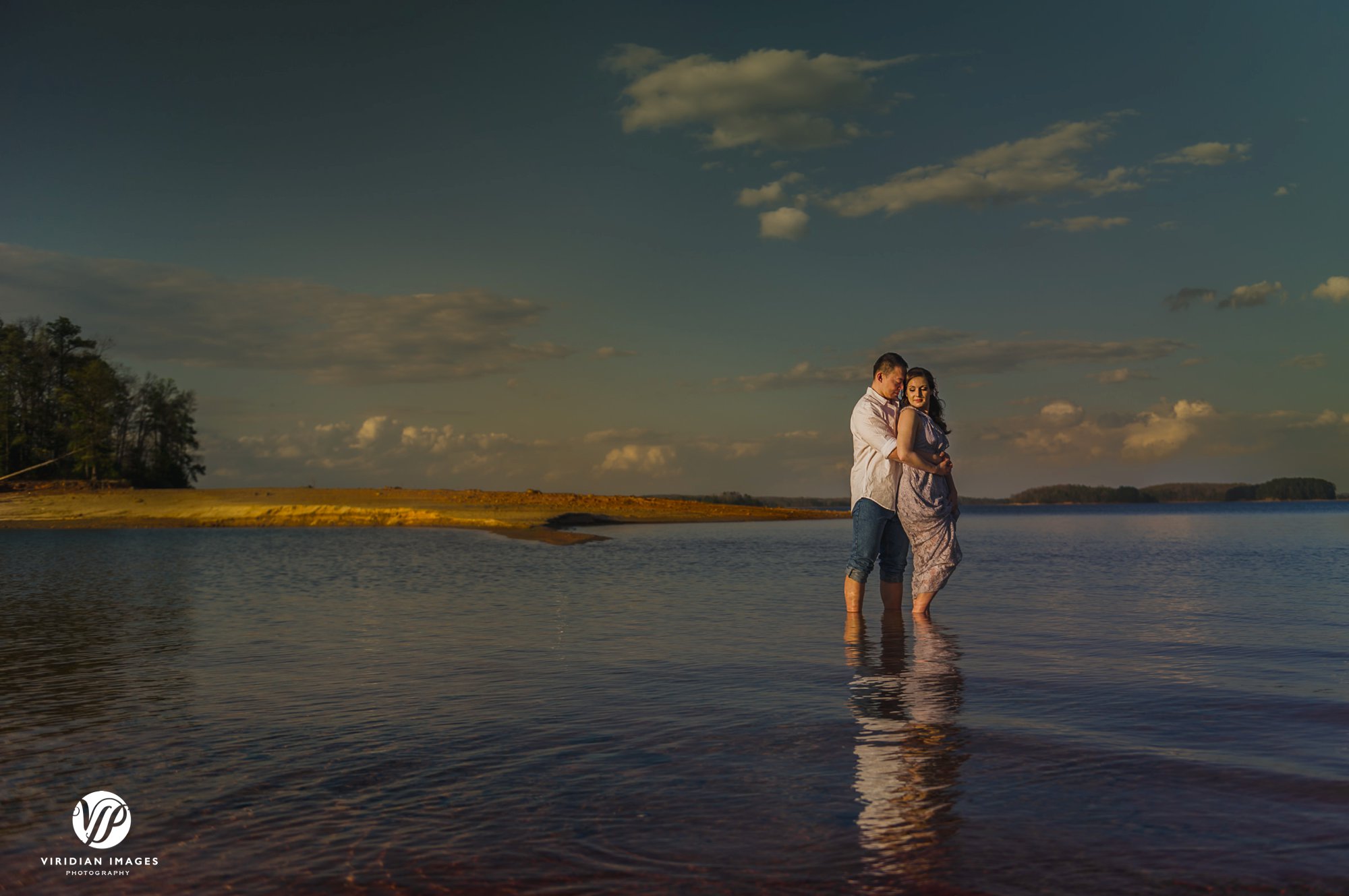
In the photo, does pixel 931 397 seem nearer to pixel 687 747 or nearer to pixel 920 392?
pixel 920 392

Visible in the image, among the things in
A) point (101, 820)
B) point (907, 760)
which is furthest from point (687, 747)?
point (101, 820)

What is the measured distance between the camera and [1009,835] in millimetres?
3348

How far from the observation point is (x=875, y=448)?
30.0 ft

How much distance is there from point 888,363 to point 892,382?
0.21 m

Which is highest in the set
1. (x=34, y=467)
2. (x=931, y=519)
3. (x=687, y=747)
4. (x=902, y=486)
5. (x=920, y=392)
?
(x=34, y=467)

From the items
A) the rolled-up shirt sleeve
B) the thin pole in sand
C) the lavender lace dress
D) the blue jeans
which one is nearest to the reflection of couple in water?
the lavender lace dress

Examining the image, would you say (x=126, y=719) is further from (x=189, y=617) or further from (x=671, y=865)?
(x=189, y=617)

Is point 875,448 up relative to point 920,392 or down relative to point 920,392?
down

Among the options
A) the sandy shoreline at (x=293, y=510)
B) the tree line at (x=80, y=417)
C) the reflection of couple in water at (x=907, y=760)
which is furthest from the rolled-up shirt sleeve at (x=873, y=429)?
the tree line at (x=80, y=417)

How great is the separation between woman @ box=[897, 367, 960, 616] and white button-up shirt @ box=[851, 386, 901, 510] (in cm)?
13

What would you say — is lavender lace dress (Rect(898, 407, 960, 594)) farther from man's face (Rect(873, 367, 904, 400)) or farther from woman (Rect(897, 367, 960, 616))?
man's face (Rect(873, 367, 904, 400))

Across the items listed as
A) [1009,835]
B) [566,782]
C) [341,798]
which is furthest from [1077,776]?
[341,798]

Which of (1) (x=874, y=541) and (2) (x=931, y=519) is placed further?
(1) (x=874, y=541)

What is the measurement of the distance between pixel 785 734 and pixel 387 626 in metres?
6.18
